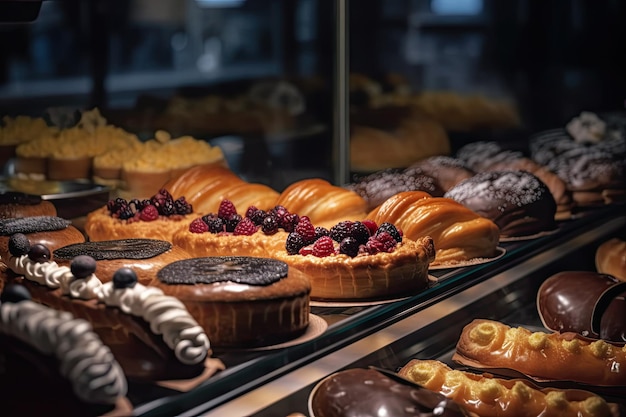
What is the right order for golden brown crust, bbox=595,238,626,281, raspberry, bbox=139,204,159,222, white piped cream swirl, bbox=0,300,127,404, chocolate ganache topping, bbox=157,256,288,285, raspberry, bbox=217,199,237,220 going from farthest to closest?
golden brown crust, bbox=595,238,626,281, raspberry, bbox=139,204,159,222, raspberry, bbox=217,199,237,220, chocolate ganache topping, bbox=157,256,288,285, white piped cream swirl, bbox=0,300,127,404

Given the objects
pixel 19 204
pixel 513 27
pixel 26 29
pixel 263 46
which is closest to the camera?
pixel 19 204

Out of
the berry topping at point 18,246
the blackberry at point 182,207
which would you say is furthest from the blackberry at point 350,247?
the berry topping at point 18,246

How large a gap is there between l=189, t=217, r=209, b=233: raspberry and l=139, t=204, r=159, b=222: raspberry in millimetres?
196

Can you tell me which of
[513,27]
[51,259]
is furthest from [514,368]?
[513,27]

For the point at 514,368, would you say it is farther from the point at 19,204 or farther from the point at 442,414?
the point at 19,204

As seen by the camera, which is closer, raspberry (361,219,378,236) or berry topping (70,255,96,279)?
berry topping (70,255,96,279)

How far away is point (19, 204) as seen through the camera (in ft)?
9.41

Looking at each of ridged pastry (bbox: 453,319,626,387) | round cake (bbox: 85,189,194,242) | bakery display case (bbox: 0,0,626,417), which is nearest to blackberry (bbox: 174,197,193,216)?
round cake (bbox: 85,189,194,242)

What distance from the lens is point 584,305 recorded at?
3.18 m

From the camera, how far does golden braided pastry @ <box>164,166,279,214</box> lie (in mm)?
3131

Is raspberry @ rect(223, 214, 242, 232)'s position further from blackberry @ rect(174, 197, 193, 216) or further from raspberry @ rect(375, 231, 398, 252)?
raspberry @ rect(375, 231, 398, 252)

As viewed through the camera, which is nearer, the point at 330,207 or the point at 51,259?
the point at 51,259

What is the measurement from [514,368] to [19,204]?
157 cm

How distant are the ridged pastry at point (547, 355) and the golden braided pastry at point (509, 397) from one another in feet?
0.61
